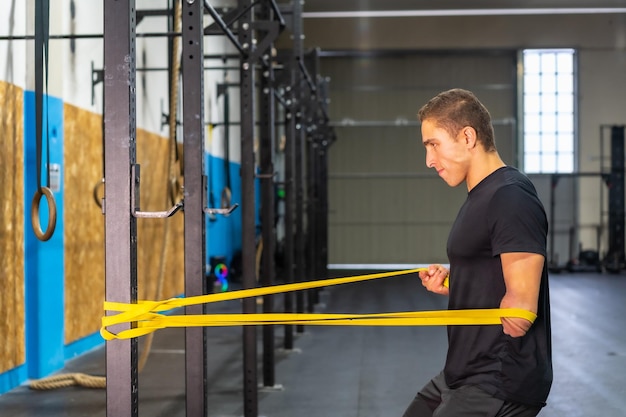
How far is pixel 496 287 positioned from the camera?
1.91 meters

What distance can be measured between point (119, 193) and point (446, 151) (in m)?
0.93

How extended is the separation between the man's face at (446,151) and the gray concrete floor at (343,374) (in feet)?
8.84

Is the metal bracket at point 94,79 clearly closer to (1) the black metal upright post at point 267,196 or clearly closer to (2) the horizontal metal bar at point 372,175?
(1) the black metal upright post at point 267,196

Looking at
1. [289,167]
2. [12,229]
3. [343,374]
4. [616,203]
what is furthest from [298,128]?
[616,203]

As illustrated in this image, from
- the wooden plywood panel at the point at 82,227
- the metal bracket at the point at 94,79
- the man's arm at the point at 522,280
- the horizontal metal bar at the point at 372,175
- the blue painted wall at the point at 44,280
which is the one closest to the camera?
the man's arm at the point at 522,280

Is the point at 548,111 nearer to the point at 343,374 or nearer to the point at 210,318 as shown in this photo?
the point at 343,374

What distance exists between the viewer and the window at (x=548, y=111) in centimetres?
1528

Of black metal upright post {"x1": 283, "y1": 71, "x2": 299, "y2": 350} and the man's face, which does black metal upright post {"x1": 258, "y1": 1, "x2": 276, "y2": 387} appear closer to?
black metal upright post {"x1": 283, "y1": 71, "x2": 299, "y2": 350}

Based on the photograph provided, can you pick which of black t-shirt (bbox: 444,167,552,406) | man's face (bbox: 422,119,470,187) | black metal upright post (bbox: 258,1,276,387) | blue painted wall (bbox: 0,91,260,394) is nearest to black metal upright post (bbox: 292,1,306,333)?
black metal upright post (bbox: 258,1,276,387)

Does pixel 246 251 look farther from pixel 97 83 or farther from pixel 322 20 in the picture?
pixel 322 20

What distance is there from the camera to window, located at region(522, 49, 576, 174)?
50.1ft

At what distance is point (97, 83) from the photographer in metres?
6.51

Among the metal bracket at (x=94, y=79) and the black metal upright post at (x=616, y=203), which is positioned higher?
the metal bracket at (x=94, y=79)

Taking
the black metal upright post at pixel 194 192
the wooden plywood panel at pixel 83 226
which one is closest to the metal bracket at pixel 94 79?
the wooden plywood panel at pixel 83 226
